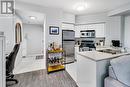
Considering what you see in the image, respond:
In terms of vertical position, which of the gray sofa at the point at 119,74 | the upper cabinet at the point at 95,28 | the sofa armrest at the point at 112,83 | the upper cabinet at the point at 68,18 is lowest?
the sofa armrest at the point at 112,83

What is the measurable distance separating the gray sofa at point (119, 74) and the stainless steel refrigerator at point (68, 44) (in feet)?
12.1

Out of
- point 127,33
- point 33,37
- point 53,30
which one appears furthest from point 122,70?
point 33,37

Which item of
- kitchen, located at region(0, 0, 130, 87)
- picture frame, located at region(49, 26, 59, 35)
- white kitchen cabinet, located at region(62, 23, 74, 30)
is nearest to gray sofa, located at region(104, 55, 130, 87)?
kitchen, located at region(0, 0, 130, 87)

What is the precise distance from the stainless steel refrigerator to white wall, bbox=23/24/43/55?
11.4 feet

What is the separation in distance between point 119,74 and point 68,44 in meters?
3.95

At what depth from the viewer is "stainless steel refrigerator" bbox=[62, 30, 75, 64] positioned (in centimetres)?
536

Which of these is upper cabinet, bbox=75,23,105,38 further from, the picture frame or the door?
the picture frame

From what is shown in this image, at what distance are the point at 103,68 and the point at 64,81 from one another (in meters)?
1.62

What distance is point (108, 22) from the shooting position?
5.28 m

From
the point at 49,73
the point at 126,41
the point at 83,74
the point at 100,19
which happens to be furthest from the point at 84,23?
the point at 83,74

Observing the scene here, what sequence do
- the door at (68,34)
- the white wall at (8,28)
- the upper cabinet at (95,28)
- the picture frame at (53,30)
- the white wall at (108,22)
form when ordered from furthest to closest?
the upper cabinet at (95,28), the door at (68,34), the white wall at (108,22), the picture frame at (53,30), the white wall at (8,28)

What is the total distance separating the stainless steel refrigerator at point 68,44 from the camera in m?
5.36

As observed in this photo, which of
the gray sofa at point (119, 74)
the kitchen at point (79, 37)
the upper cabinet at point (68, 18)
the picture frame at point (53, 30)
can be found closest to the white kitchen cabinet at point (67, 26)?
the kitchen at point (79, 37)

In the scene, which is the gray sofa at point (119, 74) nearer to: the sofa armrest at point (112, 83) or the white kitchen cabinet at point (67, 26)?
the sofa armrest at point (112, 83)
